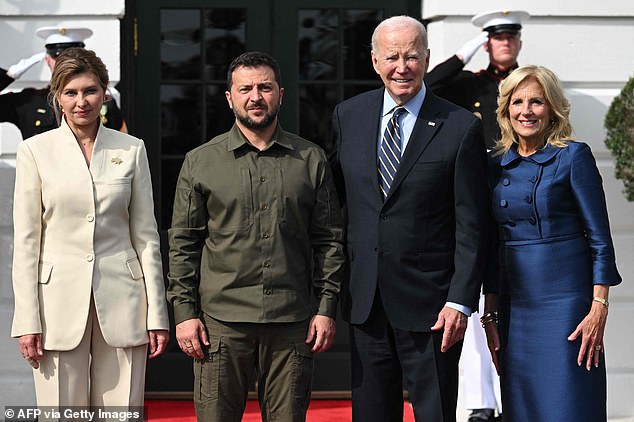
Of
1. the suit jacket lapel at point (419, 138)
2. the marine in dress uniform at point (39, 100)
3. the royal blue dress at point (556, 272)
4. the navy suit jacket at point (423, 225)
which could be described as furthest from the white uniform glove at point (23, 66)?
the royal blue dress at point (556, 272)

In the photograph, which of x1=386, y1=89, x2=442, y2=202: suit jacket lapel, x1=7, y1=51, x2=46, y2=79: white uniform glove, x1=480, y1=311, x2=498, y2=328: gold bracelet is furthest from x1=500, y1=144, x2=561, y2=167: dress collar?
x1=7, y1=51, x2=46, y2=79: white uniform glove

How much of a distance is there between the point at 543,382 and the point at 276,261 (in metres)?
1.12

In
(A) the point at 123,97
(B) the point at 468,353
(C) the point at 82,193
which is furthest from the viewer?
(A) the point at 123,97

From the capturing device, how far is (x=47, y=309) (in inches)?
162

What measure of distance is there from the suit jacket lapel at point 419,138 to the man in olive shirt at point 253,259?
0.27m

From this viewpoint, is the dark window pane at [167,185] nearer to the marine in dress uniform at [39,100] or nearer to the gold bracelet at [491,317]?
the marine in dress uniform at [39,100]

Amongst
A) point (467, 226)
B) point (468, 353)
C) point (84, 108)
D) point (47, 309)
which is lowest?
point (468, 353)

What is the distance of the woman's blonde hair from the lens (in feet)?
14.2

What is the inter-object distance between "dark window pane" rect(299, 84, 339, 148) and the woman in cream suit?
2.72m

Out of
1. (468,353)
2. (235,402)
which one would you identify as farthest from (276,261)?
(468,353)

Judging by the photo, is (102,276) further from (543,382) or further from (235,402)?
(543,382)

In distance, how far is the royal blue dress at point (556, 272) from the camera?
4254 mm

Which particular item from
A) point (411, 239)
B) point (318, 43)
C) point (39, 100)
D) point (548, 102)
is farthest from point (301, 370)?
point (318, 43)

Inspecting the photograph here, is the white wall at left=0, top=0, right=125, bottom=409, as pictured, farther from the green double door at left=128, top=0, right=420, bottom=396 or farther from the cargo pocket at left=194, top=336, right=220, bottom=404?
the cargo pocket at left=194, top=336, right=220, bottom=404
